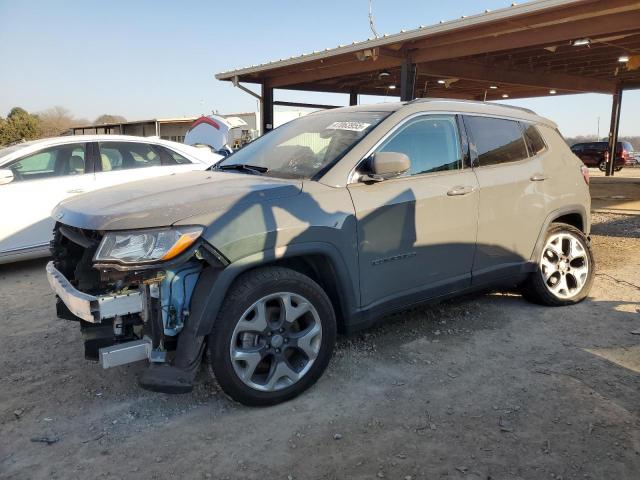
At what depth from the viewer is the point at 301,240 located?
2.90m

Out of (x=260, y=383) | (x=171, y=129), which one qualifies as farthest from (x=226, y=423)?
(x=171, y=129)

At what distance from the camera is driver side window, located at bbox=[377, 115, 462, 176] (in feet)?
11.5

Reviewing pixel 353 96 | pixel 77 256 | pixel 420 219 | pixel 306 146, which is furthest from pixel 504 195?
pixel 353 96

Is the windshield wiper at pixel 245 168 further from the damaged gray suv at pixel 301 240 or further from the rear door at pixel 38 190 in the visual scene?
the rear door at pixel 38 190

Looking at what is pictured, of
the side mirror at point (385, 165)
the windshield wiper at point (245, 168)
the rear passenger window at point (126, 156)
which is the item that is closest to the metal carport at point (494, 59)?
the rear passenger window at point (126, 156)

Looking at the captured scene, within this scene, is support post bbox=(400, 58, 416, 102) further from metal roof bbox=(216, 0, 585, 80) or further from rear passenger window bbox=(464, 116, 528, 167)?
rear passenger window bbox=(464, 116, 528, 167)

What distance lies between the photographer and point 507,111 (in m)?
4.31

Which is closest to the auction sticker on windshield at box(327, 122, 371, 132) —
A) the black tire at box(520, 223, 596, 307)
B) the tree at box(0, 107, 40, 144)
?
the black tire at box(520, 223, 596, 307)

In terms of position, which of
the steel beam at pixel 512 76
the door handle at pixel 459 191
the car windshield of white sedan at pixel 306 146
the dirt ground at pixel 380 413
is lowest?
the dirt ground at pixel 380 413

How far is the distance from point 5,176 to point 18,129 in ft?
114

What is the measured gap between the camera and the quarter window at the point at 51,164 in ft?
19.6

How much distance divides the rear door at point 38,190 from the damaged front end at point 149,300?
335cm

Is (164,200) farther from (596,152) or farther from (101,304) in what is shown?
(596,152)

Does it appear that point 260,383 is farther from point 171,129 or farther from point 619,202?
point 171,129
